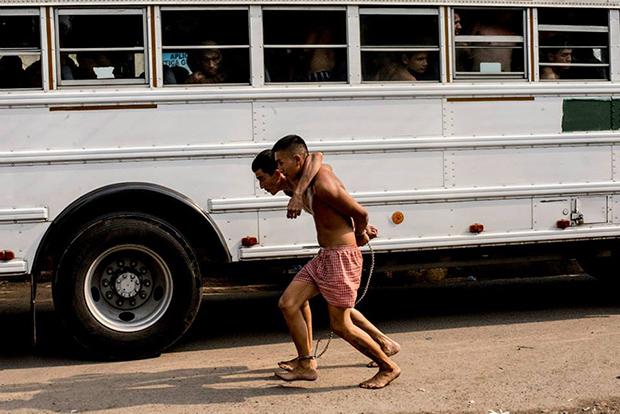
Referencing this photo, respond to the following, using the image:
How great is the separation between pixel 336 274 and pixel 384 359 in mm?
543

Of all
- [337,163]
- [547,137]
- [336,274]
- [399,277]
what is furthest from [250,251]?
[399,277]

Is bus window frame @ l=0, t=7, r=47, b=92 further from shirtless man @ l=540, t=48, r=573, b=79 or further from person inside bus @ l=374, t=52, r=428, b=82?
shirtless man @ l=540, t=48, r=573, b=79

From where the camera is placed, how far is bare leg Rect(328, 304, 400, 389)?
202 inches

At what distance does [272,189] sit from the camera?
5.39 meters

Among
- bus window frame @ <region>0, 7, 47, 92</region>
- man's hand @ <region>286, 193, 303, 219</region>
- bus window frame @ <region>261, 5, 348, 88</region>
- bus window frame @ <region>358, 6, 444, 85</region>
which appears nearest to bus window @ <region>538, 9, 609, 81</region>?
bus window frame @ <region>358, 6, 444, 85</region>

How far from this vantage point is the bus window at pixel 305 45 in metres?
6.36

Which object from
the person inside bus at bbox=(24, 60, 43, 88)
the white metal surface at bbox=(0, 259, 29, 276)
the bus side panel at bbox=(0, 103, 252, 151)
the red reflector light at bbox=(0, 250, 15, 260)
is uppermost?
the person inside bus at bbox=(24, 60, 43, 88)

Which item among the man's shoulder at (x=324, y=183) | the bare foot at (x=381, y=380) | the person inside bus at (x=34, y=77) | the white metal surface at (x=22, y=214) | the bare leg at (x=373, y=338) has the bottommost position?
the bare foot at (x=381, y=380)

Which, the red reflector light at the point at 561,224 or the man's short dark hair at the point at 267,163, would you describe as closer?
the man's short dark hair at the point at 267,163

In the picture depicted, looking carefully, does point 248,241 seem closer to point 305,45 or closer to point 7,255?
point 305,45

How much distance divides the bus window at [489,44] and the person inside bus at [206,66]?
5.57 feet

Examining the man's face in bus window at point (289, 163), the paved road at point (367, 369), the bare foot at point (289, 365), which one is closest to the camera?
the paved road at point (367, 369)

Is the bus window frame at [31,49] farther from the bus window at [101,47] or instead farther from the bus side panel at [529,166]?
the bus side panel at [529,166]

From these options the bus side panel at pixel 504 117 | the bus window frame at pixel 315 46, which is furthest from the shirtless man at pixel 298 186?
the bus side panel at pixel 504 117
